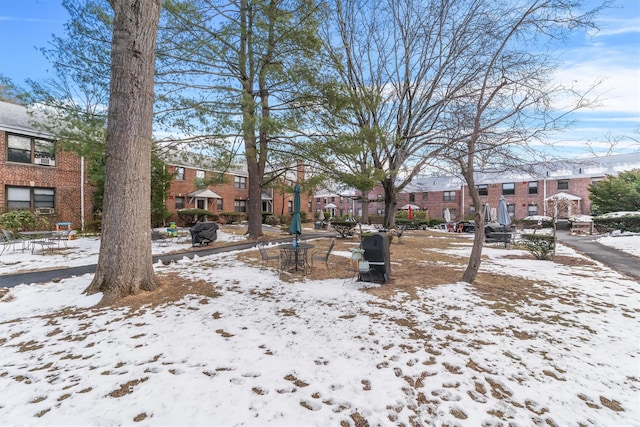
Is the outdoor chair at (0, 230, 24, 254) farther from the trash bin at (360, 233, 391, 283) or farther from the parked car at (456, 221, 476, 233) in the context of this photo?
the parked car at (456, 221, 476, 233)

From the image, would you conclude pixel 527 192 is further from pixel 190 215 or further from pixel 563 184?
pixel 190 215

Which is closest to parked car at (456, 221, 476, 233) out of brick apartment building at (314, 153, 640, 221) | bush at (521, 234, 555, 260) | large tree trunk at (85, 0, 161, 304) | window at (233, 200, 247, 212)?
brick apartment building at (314, 153, 640, 221)

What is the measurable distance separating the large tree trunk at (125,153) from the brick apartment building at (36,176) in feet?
42.1

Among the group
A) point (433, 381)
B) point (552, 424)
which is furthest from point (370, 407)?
point (552, 424)

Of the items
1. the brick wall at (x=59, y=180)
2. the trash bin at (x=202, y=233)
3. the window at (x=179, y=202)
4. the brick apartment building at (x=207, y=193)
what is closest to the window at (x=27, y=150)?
the brick wall at (x=59, y=180)

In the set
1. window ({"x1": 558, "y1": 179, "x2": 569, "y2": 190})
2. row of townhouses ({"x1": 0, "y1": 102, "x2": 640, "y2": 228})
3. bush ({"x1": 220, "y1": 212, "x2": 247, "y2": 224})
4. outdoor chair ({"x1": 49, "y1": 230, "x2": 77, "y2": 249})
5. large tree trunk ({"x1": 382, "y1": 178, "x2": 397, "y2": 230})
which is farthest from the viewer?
window ({"x1": 558, "y1": 179, "x2": 569, "y2": 190})

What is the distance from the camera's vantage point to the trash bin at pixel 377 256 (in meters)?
6.50

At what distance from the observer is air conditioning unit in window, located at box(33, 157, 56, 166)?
15936 mm

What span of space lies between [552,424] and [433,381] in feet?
3.11

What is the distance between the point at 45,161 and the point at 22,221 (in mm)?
4195

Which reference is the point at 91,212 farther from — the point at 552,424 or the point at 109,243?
the point at 552,424

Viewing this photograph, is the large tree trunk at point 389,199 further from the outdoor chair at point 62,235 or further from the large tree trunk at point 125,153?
the outdoor chair at point 62,235

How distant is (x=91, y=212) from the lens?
17.8 meters

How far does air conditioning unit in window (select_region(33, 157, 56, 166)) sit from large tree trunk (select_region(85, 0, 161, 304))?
1661 centimetres
